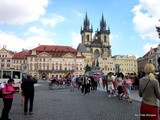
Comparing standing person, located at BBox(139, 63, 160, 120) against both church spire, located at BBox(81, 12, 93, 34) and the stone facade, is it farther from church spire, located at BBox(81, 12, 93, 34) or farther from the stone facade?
church spire, located at BBox(81, 12, 93, 34)

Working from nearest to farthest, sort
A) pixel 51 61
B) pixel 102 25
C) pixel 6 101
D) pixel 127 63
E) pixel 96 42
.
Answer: pixel 6 101, pixel 51 61, pixel 96 42, pixel 102 25, pixel 127 63

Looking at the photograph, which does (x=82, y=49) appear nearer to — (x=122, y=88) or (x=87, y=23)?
(x=87, y=23)

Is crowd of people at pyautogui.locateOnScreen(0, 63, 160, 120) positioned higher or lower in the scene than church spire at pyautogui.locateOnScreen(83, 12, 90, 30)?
lower

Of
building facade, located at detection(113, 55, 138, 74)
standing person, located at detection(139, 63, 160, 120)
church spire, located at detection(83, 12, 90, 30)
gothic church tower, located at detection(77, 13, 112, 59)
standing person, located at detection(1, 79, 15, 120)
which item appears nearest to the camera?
standing person, located at detection(139, 63, 160, 120)

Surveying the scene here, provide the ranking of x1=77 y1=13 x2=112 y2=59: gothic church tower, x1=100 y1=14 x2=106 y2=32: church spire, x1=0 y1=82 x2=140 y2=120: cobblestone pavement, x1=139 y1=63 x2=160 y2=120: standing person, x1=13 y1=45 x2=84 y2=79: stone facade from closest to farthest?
x1=139 y1=63 x2=160 y2=120: standing person → x1=0 y1=82 x2=140 y2=120: cobblestone pavement → x1=13 y1=45 x2=84 y2=79: stone facade → x1=77 y1=13 x2=112 y2=59: gothic church tower → x1=100 y1=14 x2=106 y2=32: church spire

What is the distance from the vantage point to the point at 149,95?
6.17 metres

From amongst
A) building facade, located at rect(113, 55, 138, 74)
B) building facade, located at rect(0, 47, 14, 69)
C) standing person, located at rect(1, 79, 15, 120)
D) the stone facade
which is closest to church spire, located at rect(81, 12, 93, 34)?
building facade, located at rect(113, 55, 138, 74)

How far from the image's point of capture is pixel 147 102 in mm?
6109

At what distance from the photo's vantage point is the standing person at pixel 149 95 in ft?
19.6

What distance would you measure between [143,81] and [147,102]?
0.43 m

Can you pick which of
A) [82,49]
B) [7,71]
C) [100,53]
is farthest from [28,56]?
[7,71]

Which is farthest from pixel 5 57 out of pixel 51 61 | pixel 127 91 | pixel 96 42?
pixel 127 91

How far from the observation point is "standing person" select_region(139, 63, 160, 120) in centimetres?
597

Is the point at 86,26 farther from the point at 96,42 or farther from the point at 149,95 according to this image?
the point at 149,95
